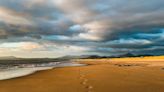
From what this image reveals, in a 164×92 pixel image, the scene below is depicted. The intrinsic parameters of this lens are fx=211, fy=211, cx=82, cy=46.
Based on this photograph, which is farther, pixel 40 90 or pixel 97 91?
pixel 40 90

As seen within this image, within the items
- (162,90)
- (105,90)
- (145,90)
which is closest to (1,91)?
(105,90)

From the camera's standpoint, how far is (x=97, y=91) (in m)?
10.7

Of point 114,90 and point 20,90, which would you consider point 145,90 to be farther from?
point 20,90

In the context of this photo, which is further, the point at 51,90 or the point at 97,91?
the point at 51,90

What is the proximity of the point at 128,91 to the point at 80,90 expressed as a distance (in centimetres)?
246

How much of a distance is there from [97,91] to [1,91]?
521 centimetres

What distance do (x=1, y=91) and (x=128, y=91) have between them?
22.2 feet

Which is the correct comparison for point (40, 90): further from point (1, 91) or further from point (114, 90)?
point (114, 90)

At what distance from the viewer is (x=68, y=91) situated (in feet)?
35.7

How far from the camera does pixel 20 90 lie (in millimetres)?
11594

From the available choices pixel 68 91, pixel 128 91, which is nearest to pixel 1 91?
pixel 68 91

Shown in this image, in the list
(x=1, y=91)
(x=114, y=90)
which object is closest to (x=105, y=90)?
(x=114, y=90)

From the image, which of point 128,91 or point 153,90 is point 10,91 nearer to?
point 128,91

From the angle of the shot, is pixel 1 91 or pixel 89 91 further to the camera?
pixel 1 91
